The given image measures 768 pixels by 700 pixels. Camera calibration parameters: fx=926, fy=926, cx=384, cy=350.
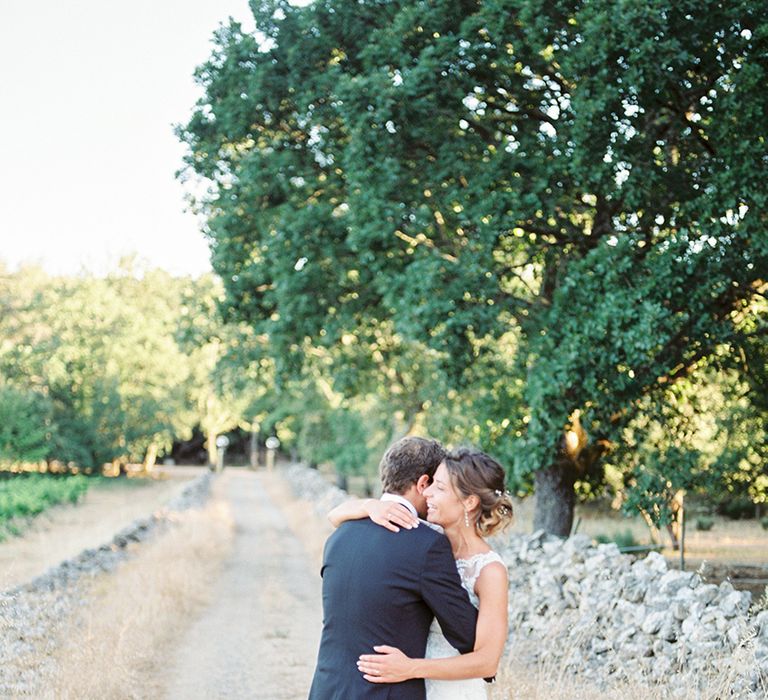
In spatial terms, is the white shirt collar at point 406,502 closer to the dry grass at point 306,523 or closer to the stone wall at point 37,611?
the stone wall at point 37,611

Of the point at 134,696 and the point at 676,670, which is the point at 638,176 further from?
the point at 134,696

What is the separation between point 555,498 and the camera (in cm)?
1500

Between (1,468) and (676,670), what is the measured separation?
124 ft

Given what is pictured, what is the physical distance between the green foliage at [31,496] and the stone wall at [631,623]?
1552cm

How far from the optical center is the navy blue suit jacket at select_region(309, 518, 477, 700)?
351 cm

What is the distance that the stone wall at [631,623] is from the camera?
7207 mm

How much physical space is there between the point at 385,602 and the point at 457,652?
18.6 inches

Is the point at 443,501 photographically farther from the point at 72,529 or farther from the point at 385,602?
the point at 72,529

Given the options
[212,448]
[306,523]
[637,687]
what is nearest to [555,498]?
[637,687]

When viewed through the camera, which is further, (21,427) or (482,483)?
(21,427)

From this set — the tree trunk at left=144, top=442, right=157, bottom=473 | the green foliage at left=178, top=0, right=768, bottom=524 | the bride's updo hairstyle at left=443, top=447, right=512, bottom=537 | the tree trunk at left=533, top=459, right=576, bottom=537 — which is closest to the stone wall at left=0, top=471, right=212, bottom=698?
the bride's updo hairstyle at left=443, top=447, right=512, bottom=537

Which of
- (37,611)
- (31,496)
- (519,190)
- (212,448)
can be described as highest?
(519,190)

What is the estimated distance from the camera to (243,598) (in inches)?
585

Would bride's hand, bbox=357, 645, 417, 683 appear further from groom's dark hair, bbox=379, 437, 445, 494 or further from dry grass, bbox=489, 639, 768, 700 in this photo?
dry grass, bbox=489, 639, 768, 700
